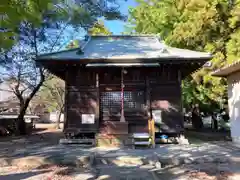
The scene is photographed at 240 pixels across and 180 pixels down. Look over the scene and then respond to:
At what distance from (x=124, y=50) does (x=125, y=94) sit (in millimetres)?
2244

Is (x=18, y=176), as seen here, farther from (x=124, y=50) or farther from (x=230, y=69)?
(x=230, y=69)

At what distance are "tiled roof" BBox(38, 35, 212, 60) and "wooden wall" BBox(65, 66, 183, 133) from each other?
2.09 ft

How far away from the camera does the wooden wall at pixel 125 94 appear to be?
11.1 meters

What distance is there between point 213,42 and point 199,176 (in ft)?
30.1

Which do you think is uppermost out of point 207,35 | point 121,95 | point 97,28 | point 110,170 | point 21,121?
point 97,28

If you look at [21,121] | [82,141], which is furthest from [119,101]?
[21,121]

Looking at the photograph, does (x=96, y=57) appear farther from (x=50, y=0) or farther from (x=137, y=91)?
(x=50, y=0)

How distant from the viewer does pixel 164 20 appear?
1823cm

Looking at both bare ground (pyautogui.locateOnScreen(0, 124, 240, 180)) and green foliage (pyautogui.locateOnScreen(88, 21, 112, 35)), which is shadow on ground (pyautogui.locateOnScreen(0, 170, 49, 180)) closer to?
bare ground (pyautogui.locateOnScreen(0, 124, 240, 180))

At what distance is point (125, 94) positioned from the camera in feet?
36.9

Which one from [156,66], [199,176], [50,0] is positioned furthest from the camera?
[156,66]

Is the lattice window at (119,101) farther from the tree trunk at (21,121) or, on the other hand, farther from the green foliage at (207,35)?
the tree trunk at (21,121)

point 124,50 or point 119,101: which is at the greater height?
point 124,50

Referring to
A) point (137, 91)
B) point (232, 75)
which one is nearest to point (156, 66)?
point (137, 91)
